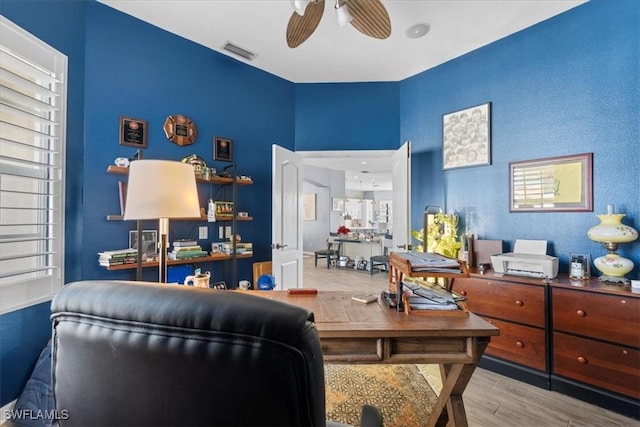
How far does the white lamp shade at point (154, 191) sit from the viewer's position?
165 cm

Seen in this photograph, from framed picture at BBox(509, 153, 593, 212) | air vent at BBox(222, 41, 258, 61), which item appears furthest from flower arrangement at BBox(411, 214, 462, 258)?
air vent at BBox(222, 41, 258, 61)

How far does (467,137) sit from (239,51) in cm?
258

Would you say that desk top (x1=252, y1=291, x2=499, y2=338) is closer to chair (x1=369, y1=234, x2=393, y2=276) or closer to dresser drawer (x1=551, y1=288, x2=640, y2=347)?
dresser drawer (x1=551, y1=288, x2=640, y2=347)

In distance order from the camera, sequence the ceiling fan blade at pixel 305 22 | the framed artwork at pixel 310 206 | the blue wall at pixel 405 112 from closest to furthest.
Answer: the ceiling fan blade at pixel 305 22, the blue wall at pixel 405 112, the framed artwork at pixel 310 206

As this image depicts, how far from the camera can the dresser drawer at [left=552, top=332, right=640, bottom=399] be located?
1.84m

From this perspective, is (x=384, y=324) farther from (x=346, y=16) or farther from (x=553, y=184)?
(x=553, y=184)

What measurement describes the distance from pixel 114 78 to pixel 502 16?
3353 mm

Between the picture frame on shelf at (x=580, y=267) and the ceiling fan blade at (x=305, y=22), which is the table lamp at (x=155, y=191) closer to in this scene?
the ceiling fan blade at (x=305, y=22)

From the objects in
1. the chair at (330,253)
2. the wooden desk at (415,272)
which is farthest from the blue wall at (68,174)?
the chair at (330,253)

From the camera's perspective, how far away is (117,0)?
2402 millimetres

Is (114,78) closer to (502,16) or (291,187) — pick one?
(291,187)

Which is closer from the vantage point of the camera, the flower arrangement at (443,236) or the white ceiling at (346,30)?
the white ceiling at (346,30)

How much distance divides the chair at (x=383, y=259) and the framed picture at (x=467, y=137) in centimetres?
328

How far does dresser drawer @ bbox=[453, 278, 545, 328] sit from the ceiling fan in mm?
2123
